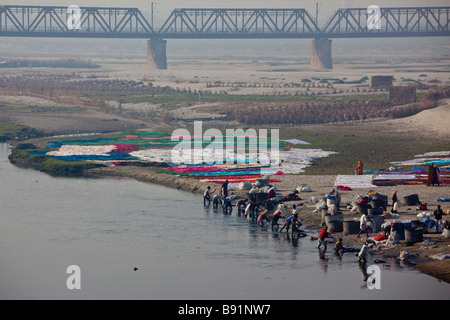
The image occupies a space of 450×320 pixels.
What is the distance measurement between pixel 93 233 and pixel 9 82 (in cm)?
11608

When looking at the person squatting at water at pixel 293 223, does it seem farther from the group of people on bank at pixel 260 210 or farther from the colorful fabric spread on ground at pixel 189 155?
the colorful fabric spread on ground at pixel 189 155

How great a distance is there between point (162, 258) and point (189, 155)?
29.8m

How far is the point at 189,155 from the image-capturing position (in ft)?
224

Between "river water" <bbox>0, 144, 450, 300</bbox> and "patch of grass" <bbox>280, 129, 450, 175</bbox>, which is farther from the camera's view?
"patch of grass" <bbox>280, 129, 450, 175</bbox>

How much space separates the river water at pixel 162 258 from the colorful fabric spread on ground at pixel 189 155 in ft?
24.1

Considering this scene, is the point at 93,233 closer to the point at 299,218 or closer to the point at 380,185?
the point at 299,218

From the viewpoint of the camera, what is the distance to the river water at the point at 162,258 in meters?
33.8

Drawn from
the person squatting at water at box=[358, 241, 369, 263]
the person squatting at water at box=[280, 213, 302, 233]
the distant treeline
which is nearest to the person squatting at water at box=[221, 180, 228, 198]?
the person squatting at water at box=[280, 213, 302, 233]

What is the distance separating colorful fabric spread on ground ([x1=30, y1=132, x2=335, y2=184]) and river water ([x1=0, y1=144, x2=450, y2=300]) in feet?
24.1

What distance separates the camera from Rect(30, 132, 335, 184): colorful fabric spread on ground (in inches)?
2365

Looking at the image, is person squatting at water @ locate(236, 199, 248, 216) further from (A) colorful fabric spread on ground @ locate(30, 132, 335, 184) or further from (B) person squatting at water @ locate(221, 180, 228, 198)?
(A) colorful fabric spread on ground @ locate(30, 132, 335, 184)
